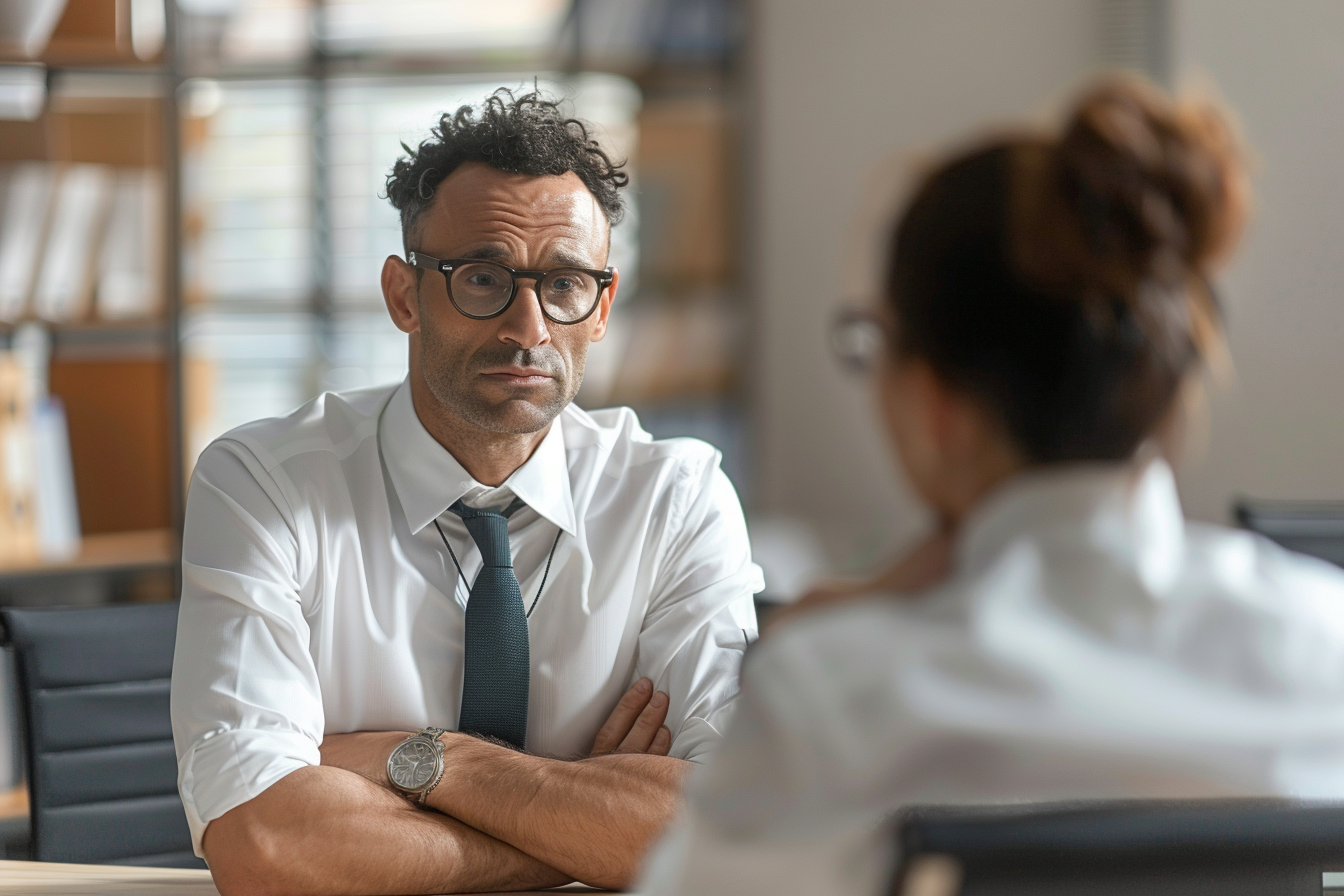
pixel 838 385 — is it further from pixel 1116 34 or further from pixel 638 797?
pixel 638 797

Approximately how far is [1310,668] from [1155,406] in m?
0.18

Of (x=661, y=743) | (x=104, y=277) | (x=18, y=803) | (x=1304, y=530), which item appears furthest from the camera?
(x=104, y=277)

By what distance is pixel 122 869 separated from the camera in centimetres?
137

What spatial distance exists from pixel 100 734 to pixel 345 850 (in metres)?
0.69

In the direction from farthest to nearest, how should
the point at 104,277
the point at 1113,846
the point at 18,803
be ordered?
the point at 104,277 → the point at 18,803 → the point at 1113,846

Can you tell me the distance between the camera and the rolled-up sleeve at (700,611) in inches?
59.6

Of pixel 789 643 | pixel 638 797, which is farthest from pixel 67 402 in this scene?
pixel 789 643

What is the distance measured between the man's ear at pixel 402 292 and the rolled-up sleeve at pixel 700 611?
0.43 metres

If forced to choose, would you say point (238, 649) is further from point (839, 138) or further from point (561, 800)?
point (839, 138)

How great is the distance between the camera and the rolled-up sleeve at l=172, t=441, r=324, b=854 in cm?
132

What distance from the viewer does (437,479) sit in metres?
1.65

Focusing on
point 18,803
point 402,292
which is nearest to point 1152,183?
point 402,292

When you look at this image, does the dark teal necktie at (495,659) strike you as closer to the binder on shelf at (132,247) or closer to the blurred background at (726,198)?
the blurred background at (726,198)

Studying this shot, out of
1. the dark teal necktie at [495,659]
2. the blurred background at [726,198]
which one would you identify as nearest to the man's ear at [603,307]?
the dark teal necktie at [495,659]
